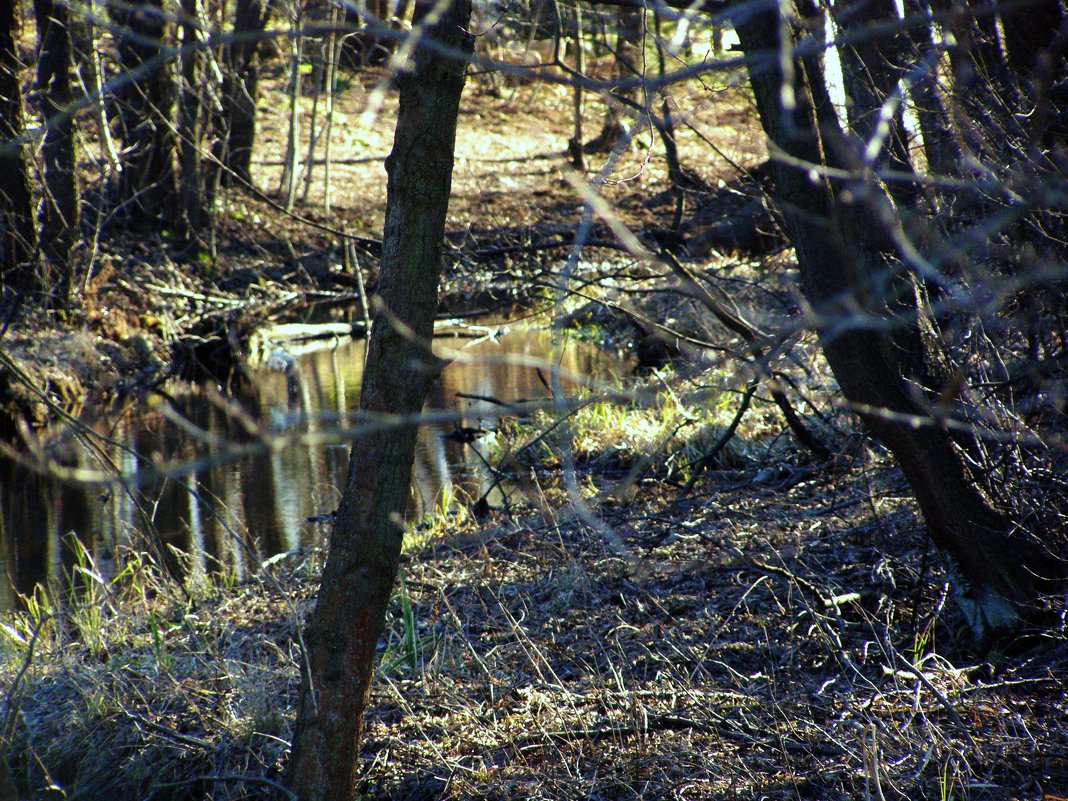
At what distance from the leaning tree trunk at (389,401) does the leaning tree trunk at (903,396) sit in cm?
141

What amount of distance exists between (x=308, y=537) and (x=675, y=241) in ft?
18.0

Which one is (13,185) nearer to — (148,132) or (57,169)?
(57,169)

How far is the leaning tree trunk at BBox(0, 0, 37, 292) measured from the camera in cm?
979

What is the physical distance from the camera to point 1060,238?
3500mm

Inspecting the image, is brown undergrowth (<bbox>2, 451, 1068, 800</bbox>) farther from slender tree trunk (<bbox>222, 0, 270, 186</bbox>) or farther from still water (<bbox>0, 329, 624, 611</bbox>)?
slender tree trunk (<bbox>222, 0, 270, 186</bbox>)

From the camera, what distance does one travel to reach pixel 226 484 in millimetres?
8844

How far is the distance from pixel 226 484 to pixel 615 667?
5.49 m

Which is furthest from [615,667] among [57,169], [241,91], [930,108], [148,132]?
[241,91]

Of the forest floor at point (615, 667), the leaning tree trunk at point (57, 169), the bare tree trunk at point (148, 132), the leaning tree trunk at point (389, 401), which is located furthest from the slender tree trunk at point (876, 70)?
the bare tree trunk at point (148, 132)

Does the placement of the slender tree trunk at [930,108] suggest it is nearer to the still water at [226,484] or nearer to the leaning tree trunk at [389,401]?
the leaning tree trunk at [389,401]

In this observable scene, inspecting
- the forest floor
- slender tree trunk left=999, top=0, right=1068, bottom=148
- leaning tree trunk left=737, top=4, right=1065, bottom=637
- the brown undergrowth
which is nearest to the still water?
the forest floor

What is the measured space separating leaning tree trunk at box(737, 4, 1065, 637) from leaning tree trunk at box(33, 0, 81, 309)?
29.3ft

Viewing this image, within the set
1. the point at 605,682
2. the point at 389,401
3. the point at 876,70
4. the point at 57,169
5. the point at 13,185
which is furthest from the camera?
the point at 57,169

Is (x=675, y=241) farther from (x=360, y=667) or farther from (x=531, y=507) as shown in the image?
(x=360, y=667)
